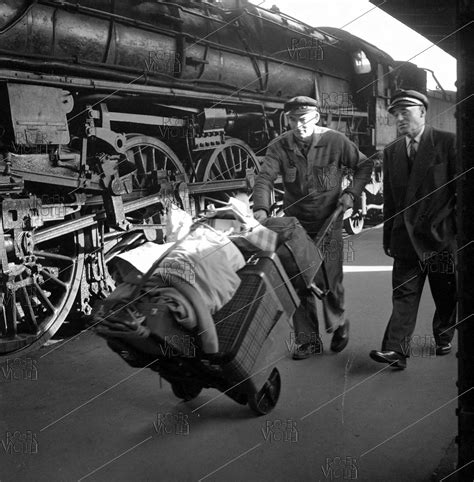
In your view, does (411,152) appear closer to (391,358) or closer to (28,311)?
(391,358)

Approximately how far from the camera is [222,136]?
509cm

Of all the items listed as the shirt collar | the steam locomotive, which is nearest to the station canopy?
the shirt collar

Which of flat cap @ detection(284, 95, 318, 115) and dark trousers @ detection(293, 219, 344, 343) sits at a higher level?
flat cap @ detection(284, 95, 318, 115)

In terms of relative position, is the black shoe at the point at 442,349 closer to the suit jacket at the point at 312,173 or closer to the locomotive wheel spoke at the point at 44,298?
the suit jacket at the point at 312,173

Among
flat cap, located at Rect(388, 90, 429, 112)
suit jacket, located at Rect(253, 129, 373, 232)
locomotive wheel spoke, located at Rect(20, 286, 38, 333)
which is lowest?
locomotive wheel spoke, located at Rect(20, 286, 38, 333)

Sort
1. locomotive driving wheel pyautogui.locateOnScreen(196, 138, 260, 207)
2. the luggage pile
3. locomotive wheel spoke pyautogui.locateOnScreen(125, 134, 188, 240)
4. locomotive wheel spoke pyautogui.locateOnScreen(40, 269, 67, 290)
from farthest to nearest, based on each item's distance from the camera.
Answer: locomotive driving wheel pyautogui.locateOnScreen(196, 138, 260, 207)
locomotive wheel spoke pyautogui.locateOnScreen(125, 134, 188, 240)
locomotive wheel spoke pyautogui.locateOnScreen(40, 269, 67, 290)
the luggage pile

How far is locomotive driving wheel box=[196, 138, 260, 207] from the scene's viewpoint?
5.02 m

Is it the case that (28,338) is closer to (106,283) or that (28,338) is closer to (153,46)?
(106,283)

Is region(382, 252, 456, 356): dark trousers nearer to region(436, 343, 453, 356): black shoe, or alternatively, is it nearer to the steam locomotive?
region(436, 343, 453, 356): black shoe

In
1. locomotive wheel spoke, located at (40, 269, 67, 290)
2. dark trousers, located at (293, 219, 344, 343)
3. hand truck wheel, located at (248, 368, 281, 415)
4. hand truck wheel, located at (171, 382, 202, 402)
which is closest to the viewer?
hand truck wheel, located at (248, 368, 281, 415)

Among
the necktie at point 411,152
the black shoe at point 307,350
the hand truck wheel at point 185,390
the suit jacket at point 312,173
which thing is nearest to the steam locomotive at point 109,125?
the hand truck wheel at point 185,390

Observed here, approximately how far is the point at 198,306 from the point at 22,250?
1913 mm

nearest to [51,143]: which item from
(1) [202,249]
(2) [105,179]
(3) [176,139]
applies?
(2) [105,179]

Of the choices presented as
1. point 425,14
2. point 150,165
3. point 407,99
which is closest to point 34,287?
point 150,165
